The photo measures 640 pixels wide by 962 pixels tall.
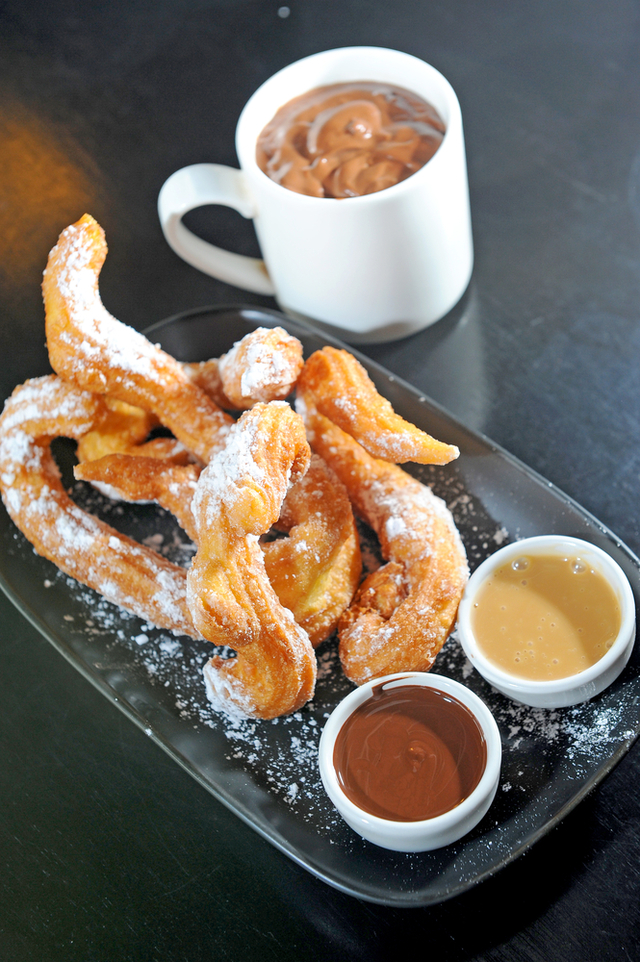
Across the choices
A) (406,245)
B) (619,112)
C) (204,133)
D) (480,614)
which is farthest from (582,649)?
(204,133)

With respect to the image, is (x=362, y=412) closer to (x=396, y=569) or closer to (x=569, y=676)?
(x=396, y=569)

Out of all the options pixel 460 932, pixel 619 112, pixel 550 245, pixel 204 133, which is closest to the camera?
pixel 460 932

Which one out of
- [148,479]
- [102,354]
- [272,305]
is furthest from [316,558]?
[272,305]

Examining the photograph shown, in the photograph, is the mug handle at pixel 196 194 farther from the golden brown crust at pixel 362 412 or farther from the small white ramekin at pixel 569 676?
the small white ramekin at pixel 569 676

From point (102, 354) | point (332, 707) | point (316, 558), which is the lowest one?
point (332, 707)

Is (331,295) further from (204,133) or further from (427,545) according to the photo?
(204,133)
